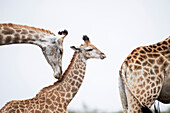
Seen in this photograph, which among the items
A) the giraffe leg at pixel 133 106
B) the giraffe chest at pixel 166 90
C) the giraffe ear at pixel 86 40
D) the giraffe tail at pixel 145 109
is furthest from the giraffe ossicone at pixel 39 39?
the giraffe ear at pixel 86 40

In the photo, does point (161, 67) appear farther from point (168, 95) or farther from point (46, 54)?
point (46, 54)

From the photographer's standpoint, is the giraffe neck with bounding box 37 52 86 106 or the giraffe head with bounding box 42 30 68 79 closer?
the giraffe head with bounding box 42 30 68 79

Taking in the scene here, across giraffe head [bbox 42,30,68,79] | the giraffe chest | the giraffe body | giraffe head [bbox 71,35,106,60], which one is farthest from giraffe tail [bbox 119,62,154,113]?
giraffe head [bbox 71,35,106,60]

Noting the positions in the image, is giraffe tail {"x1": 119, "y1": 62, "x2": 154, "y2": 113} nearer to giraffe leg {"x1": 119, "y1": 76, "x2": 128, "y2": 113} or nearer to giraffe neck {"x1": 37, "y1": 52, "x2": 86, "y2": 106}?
giraffe leg {"x1": 119, "y1": 76, "x2": 128, "y2": 113}

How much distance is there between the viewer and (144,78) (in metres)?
5.69

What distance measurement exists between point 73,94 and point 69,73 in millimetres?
678

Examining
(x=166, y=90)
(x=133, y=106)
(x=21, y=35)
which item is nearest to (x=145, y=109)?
(x=133, y=106)

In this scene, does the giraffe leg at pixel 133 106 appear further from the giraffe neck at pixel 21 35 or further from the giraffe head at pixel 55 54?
the giraffe neck at pixel 21 35

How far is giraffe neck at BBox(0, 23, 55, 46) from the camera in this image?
5379 mm

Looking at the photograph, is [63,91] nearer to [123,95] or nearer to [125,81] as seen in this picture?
[123,95]

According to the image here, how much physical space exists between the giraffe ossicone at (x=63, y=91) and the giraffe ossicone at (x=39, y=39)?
4.11 ft

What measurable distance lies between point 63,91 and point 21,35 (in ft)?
8.29

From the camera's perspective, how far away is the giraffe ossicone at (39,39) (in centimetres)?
544

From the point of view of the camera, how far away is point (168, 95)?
6.01m
